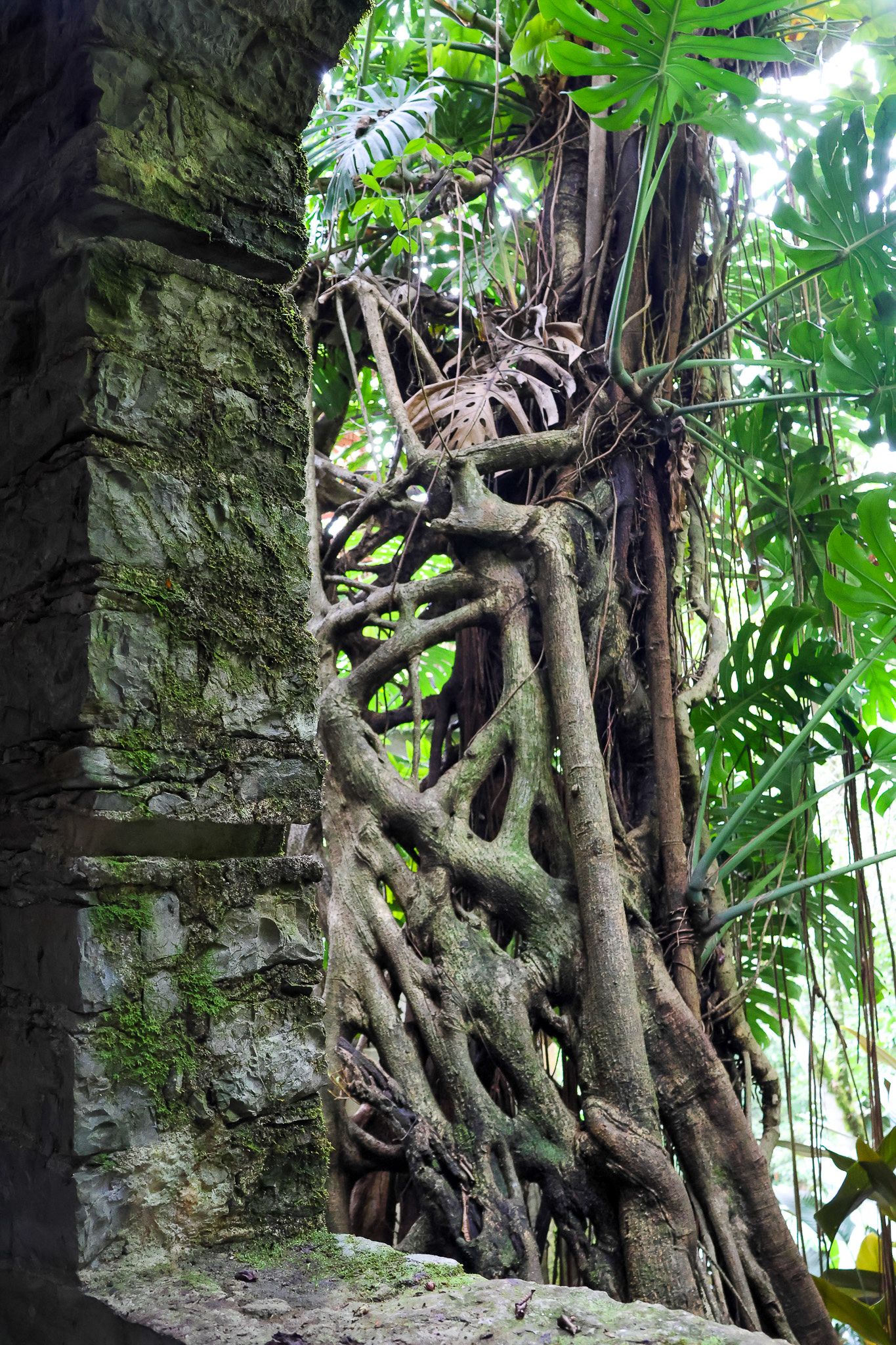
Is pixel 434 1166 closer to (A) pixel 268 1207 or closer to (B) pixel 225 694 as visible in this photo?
(A) pixel 268 1207

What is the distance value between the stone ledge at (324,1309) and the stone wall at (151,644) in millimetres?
46

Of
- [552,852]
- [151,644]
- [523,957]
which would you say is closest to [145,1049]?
[151,644]

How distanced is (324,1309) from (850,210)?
7.01 ft

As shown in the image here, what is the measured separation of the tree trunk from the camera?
2.08m

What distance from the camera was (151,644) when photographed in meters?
1.11

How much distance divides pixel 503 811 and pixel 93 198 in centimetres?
178

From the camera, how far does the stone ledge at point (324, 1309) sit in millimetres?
890

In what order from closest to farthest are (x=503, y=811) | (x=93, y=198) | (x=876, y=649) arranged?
(x=93, y=198)
(x=876, y=649)
(x=503, y=811)

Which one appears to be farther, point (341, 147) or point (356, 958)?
point (341, 147)

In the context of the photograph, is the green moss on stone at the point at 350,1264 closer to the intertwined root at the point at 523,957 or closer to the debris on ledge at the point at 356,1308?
the debris on ledge at the point at 356,1308

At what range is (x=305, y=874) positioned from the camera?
47.8 inches

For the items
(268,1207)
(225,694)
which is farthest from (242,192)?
(268,1207)

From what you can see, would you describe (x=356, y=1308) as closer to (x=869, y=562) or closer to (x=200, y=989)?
(x=200, y=989)

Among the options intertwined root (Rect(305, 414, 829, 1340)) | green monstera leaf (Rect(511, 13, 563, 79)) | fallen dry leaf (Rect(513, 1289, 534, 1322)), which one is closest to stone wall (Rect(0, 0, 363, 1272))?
fallen dry leaf (Rect(513, 1289, 534, 1322))
